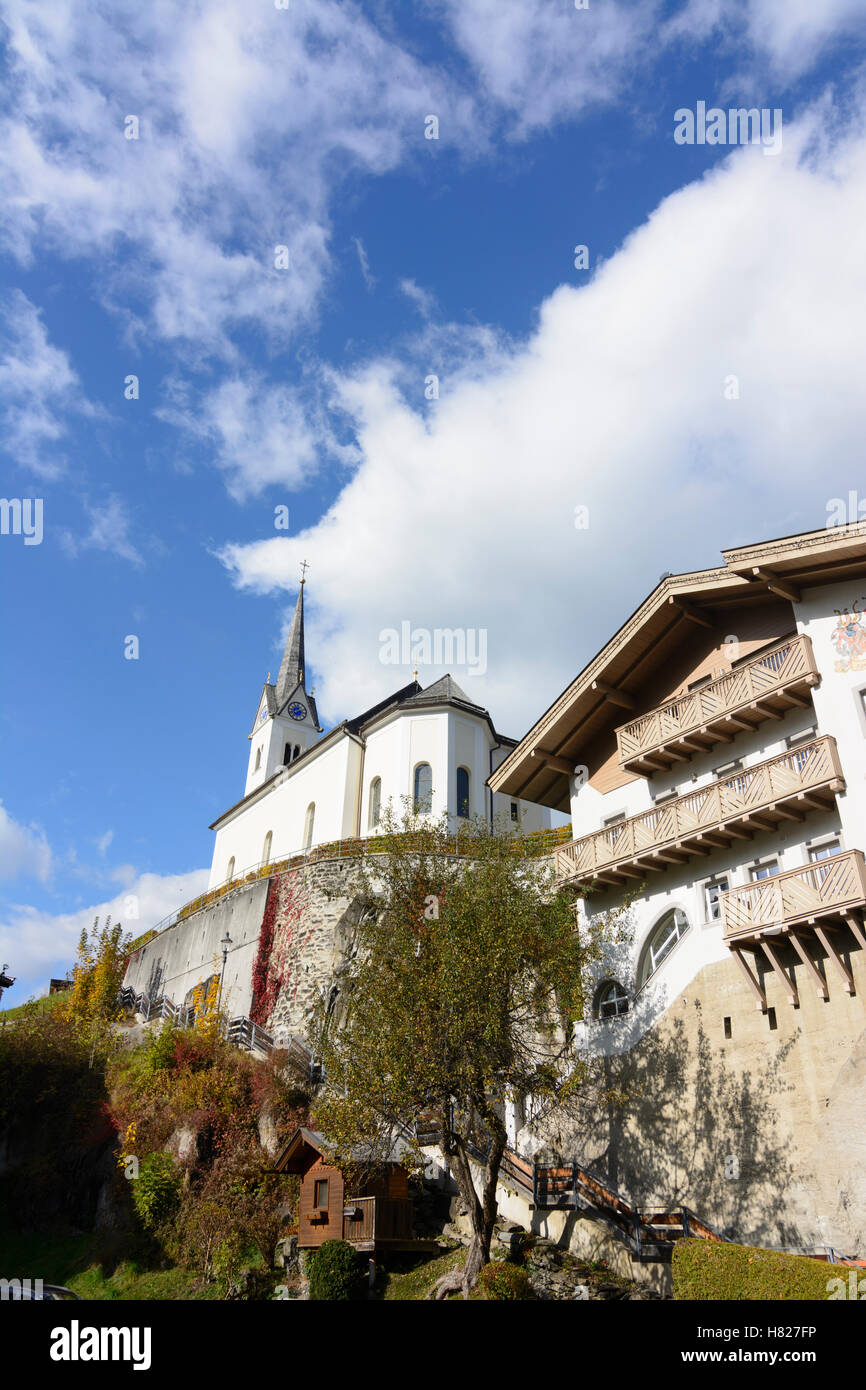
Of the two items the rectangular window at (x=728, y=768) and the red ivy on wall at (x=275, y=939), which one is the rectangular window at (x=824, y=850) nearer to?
the rectangular window at (x=728, y=768)

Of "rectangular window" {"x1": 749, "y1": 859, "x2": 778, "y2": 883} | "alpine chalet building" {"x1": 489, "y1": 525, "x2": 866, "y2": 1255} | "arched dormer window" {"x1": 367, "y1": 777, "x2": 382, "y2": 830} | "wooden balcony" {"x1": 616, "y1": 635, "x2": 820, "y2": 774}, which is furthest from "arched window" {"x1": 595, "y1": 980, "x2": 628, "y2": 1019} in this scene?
"arched dormer window" {"x1": 367, "y1": 777, "x2": 382, "y2": 830}

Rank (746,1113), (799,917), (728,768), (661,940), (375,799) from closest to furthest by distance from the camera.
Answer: (799,917) → (746,1113) → (728,768) → (661,940) → (375,799)

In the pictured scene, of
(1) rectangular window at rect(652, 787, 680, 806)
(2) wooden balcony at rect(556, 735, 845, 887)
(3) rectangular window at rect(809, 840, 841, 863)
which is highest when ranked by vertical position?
(1) rectangular window at rect(652, 787, 680, 806)

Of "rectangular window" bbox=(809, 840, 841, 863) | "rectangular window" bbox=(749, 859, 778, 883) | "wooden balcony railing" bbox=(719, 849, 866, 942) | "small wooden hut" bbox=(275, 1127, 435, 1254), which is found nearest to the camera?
"wooden balcony railing" bbox=(719, 849, 866, 942)

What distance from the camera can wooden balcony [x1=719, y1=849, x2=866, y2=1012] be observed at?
1820 cm

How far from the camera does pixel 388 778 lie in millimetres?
44969

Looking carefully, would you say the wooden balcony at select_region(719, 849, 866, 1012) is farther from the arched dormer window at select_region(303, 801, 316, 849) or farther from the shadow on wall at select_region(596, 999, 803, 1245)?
the arched dormer window at select_region(303, 801, 316, 849)

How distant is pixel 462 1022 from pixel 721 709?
989cm

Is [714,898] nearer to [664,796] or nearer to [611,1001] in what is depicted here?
[664,796]

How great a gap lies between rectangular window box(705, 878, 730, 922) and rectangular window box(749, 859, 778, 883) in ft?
2.67

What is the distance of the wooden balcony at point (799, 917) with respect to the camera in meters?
18.2

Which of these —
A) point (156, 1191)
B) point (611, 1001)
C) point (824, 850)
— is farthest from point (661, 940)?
point (156, 1191)
